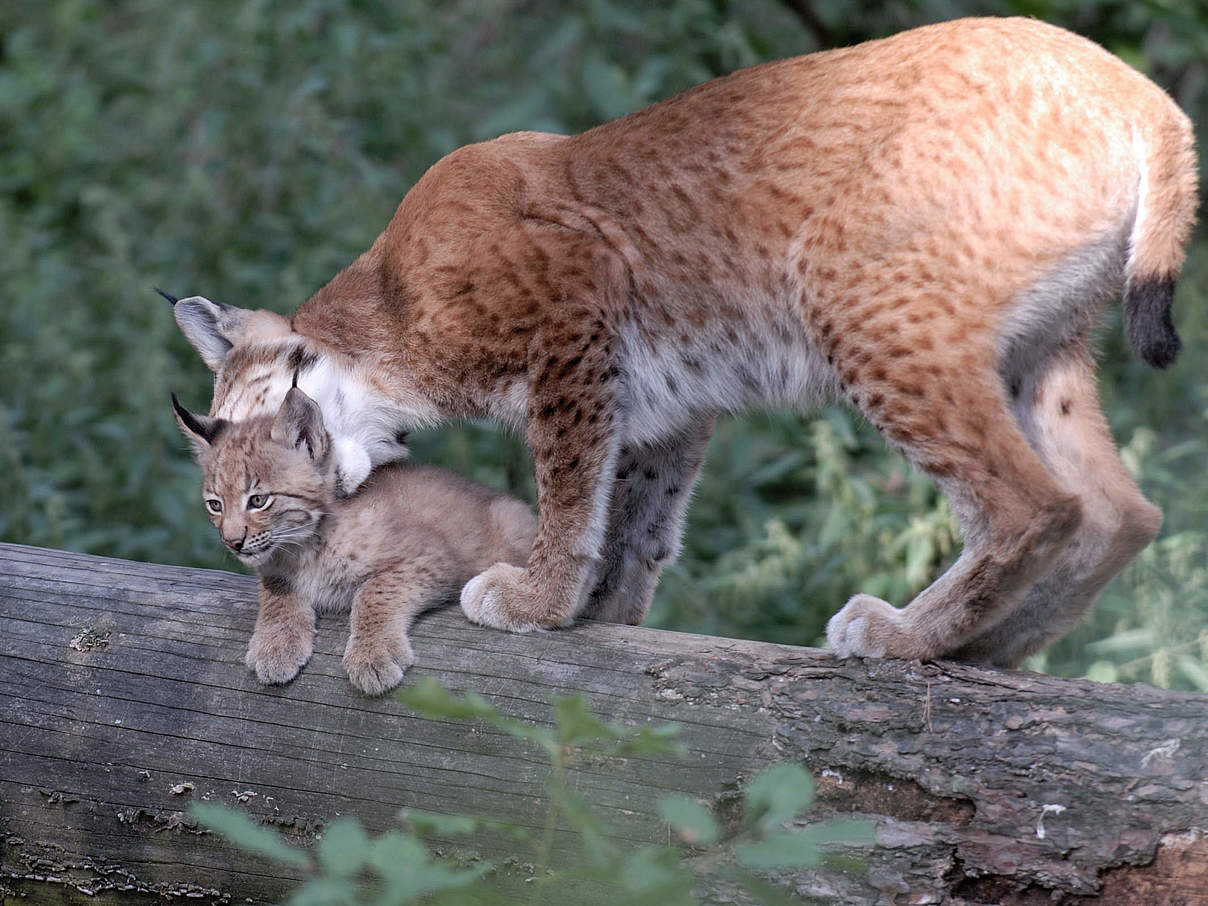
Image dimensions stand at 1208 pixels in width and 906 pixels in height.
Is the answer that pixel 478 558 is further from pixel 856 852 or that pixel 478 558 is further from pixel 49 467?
pixel 49 467

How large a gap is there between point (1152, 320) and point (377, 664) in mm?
2173

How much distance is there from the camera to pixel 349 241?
6.45m

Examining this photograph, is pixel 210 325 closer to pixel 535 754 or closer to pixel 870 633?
pixel 535 754

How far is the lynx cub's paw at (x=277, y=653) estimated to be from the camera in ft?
10.6

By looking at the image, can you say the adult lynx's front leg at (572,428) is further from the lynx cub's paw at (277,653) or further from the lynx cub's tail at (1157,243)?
the lynx cub's tail at (1157,243)

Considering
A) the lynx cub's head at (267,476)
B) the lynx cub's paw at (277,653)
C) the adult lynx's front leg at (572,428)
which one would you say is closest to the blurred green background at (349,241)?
the adult lynx's front leg at (572,428)

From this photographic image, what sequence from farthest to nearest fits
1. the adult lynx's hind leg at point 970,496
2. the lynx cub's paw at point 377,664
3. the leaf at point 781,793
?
the adult lynx's hind leg at point 970,496 < the lynx cub's paw at point 377,664 < the leaf at point 781,793

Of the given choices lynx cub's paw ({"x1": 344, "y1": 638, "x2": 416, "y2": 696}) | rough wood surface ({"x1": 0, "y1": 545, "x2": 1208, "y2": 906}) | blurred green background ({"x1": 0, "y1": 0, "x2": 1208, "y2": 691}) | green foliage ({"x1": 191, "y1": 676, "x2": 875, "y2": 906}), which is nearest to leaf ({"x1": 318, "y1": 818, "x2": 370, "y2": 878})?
green foliage ({"x1": 191, "y1": 676, "x2": 875, "y2": 906})

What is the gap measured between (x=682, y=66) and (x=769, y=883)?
16.0 feet

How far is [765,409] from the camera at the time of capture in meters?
4.14

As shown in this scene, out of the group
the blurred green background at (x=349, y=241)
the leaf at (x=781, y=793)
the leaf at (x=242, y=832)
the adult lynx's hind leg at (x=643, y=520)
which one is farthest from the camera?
the blurred green background at (x=349, y=241)

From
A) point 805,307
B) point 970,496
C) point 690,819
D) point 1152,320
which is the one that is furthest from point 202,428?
point 1152,320

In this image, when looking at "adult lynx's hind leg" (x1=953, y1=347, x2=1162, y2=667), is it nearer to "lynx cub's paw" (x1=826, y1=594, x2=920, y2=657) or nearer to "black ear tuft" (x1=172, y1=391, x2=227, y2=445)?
"lynx cub's paw" (x1=826, y1=594, x2=920, y2=657)

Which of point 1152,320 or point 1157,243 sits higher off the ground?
point 1157,243
